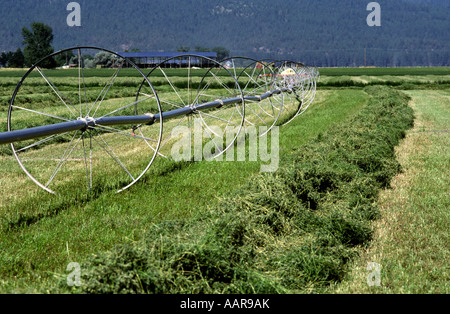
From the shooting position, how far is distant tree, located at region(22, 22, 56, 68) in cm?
7919

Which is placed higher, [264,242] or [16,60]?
[16,60]

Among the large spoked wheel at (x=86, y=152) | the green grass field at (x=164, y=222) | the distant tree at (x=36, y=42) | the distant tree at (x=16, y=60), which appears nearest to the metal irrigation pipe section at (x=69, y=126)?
the large spoked wheel at (x=86, y=152)

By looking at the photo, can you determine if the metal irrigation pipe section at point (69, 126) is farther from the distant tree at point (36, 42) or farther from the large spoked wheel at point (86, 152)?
the distant tree at point (36, 42)

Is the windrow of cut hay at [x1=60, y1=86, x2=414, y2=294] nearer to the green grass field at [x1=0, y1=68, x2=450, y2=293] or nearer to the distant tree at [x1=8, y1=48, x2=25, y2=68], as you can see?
the green grass field at [x1=0, y1=68, x2=450, y2=293]

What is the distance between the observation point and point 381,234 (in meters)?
4.45

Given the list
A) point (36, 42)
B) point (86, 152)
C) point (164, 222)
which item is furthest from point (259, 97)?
point (36, 42)

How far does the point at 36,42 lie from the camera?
269 feet

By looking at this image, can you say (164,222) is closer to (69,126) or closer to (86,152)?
(69,126)

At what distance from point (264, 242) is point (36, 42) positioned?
89788 millimetres

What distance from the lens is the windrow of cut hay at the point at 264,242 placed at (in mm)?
2883

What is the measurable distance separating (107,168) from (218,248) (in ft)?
14.6

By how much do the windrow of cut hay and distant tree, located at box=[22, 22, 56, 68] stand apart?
82606 millimetres
